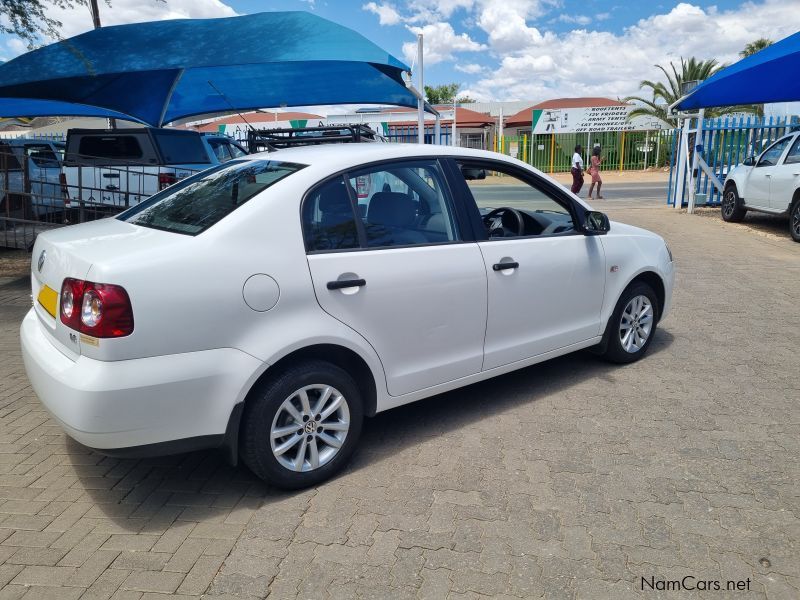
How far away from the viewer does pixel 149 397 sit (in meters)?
2.67

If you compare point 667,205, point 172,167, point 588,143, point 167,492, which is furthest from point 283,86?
point 588,143

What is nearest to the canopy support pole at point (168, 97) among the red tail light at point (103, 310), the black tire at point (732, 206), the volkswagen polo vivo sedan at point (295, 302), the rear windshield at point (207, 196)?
the rear windshield at point (207, 196)

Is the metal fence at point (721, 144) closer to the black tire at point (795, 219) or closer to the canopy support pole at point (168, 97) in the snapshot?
the black tire at point (795, 219)

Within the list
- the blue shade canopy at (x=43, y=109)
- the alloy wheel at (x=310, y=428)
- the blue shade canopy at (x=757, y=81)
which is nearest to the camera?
the alloy wheel at (x=310, y=428)

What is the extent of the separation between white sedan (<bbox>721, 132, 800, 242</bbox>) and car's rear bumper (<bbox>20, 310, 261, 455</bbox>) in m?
10.9

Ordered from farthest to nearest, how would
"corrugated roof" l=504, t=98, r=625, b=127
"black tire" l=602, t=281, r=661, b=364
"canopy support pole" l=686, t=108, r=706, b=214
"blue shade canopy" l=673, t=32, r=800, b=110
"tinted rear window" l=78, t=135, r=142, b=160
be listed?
"corrugated roof" l=504, t=98, r=625, b=127 < "canopy support pole" l=686, t=108, r=706, b=214 < "blue shade canopy" l=673, t=32, r=800, b=110 < "tinted rear window" l=78, t=135, r=142, b=160 < "black tire" l=602, t=281, r=661, b=364

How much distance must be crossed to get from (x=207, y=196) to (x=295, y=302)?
0.92m

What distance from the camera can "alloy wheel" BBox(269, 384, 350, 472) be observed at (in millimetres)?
3041

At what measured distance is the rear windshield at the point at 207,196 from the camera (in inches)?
123

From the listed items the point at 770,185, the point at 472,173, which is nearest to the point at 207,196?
the point at 472,173

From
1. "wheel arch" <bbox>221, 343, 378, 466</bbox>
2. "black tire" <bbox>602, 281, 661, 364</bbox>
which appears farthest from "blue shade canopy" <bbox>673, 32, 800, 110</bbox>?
"wheel arch" <bbox>221, 343, 378, 466</bbox>

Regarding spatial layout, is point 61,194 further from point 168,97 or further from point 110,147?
point 168,97

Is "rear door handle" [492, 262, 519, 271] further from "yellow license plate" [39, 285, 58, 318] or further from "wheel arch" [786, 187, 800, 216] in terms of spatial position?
"wheel arch" [786, 187, 800, 216]

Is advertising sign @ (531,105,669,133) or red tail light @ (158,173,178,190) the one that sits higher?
advertising sign @ (531,105,669,133)
